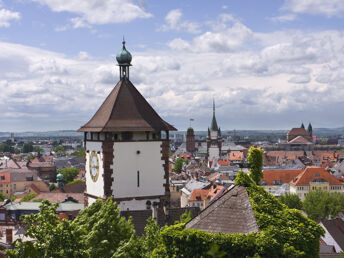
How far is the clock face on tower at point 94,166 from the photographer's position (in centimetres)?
2347

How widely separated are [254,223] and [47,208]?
601 centimetres

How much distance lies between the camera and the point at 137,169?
23219 millimetres

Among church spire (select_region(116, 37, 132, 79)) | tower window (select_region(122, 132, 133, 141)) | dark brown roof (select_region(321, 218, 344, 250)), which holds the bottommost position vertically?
dark brown roof (select_region(321, 218, 344, 250))

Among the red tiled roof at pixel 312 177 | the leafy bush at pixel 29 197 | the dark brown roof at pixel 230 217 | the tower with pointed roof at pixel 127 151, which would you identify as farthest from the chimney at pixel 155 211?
the red tiled roof at pixel 312 177

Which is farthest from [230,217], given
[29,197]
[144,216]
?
[29,197]

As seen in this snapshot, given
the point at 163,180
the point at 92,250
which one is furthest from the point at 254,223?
the point at 163,180

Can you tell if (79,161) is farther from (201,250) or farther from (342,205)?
(201,250)

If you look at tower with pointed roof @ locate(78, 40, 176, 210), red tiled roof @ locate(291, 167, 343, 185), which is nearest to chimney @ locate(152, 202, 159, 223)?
tower with pointed roof @ locate(78, 40, 176, 210)

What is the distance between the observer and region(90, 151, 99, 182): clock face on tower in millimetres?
23469

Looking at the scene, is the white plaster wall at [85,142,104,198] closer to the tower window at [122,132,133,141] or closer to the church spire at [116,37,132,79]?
the tower window at [122,132,133,141]

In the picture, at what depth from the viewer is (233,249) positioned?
460 inches

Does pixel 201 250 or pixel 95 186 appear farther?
pixel 95 186

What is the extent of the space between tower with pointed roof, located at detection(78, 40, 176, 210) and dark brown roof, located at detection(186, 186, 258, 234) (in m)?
10.0

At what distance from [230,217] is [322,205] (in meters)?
60.8
